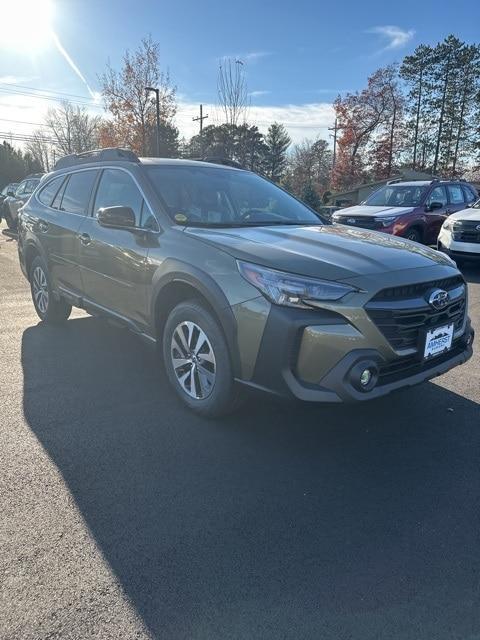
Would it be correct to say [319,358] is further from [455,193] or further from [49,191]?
[455,193]

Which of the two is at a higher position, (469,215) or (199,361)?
(469,215)

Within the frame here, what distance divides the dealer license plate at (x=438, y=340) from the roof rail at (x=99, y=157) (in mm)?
2788

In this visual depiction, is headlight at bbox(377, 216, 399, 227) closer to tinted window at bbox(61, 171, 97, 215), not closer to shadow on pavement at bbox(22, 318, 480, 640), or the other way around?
shadow on pavement at bbox(22, 318, 480, 640)

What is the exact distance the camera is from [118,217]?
3.85 meters

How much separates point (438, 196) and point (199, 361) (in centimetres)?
1011

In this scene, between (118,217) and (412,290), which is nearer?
(412,290)

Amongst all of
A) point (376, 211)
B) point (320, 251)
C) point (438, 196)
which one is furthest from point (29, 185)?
point (320, 251)

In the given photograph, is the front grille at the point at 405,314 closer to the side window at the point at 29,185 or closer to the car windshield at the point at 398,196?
the car windshield at the point at 398,196

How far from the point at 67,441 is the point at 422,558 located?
223cm

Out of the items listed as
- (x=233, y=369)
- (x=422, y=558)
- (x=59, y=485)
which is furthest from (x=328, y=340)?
(x=59, y=485)

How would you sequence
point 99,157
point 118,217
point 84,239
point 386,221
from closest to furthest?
1. point 118,217
2. point 84,239
3. point 99,157
4. point 386,221

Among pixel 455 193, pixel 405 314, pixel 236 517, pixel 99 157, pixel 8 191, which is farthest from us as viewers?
pixel 8 191

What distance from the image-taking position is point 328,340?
2.72m

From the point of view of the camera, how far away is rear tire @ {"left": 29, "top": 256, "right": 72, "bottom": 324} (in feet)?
18.6
